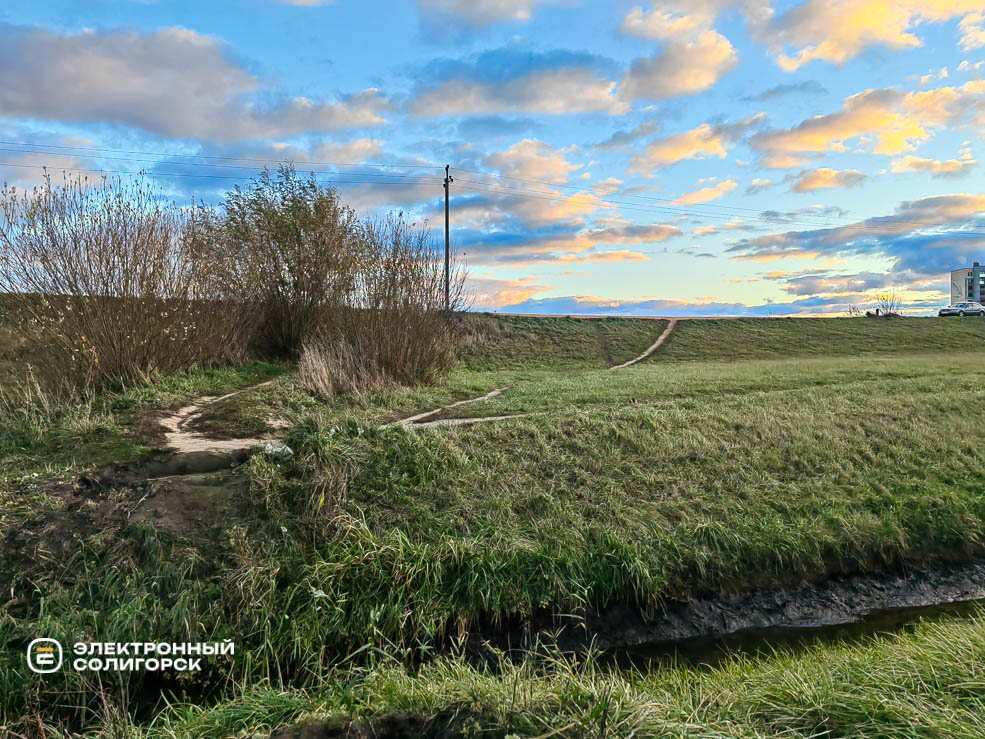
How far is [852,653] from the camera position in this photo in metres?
4.63

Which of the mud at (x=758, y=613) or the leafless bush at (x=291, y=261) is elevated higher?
the leafless bush at (x=291, y=261)

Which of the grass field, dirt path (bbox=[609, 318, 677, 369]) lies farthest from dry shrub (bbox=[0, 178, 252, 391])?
dirt path (bbox=[609, 318, 677, 369])

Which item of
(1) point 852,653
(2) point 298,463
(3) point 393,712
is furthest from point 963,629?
(2) point 298,463

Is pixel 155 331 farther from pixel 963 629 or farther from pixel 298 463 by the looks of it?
pixel 963 629

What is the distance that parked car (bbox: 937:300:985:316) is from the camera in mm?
41625

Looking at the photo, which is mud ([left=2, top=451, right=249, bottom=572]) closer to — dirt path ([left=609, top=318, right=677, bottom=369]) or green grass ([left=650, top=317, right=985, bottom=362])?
dirt path ([left=609, top=318, right=677, bottom=369])

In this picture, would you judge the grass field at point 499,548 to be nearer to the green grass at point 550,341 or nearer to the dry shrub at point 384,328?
the dry shrub at point 384,328

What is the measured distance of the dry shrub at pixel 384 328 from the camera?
41.2 feet

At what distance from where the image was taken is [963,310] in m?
41.9

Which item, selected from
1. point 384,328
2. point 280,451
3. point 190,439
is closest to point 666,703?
point 280,451

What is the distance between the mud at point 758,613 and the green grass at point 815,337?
71.0 ft

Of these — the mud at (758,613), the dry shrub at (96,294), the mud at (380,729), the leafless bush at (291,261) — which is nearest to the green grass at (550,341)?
the leafless bush at (291,261)

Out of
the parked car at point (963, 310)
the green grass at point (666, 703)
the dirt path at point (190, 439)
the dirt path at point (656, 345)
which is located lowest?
the green grass at point (666, 703)

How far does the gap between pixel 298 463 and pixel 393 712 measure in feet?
13.6
